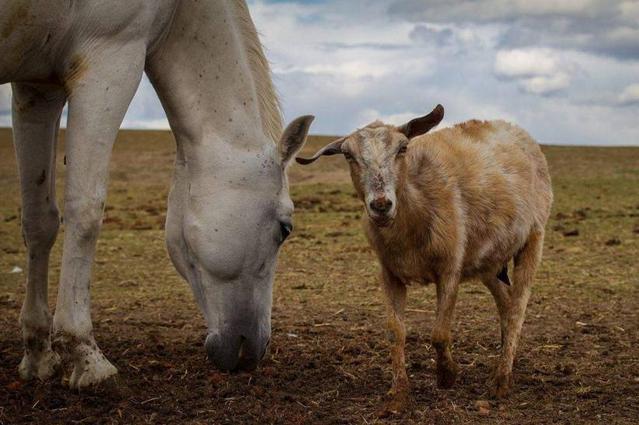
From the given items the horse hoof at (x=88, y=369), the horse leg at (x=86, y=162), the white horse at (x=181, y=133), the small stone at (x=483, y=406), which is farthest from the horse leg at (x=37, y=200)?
the small stone at (x=483, y=406)

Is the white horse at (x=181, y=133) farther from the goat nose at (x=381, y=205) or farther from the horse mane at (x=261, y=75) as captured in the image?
the goat nose at (x=381, y=205)

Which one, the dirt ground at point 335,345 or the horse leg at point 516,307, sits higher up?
the horse leg at point 516,307

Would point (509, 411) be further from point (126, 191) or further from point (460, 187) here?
point (126, 191)

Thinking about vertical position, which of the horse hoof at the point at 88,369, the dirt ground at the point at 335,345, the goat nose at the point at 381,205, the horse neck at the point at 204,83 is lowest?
the dirt ground at the point at 335,345

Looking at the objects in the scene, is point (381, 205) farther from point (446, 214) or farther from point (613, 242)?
point (613, 242)

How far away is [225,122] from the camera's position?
17.7 ft

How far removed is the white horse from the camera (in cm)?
494

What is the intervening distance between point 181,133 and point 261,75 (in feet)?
2.00

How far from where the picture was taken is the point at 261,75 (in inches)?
221

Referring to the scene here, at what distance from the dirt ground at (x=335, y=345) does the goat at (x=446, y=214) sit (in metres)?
0.41

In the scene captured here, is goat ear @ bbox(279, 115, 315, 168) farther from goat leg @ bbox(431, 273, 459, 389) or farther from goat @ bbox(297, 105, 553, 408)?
goat leg @ bbox(431, 273, 459, 389)

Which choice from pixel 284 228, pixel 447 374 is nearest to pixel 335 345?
pixel 447 374

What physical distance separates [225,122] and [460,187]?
1.57 meters

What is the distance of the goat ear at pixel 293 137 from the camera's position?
5098 mm
